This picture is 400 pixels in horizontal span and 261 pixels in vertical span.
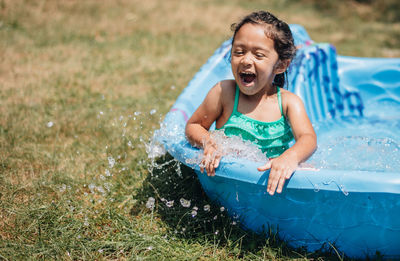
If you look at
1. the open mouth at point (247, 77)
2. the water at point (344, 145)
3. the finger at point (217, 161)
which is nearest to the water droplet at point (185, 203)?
the water at point (344, 145)

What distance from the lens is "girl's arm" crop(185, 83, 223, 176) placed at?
1866mm

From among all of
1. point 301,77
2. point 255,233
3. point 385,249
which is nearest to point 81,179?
point 255,233

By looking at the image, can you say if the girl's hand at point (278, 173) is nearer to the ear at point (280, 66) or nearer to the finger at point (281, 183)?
the finger at point (281, 183)

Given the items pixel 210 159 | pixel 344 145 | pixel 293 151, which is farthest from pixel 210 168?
pixel 344 145

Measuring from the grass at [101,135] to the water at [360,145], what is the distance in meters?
0.97

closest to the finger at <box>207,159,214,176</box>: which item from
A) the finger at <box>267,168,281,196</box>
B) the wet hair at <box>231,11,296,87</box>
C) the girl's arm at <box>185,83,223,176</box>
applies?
the girl's arm at <box>185,83,223,176</box>

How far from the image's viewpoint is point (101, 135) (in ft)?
10.1

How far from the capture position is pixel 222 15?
7531 mm

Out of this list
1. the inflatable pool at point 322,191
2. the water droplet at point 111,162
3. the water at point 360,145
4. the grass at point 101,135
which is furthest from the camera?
the water at point 360,145

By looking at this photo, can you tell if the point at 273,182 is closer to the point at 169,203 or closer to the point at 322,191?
the point at 322,191

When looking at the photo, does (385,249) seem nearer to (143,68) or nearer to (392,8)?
(143,68)

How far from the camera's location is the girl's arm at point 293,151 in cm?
173

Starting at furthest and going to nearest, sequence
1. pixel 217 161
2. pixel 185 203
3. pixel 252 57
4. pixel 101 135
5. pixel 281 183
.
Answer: pixel 101 135
pixel 185 203
pixel 252 57
pixel 217 161
pixel 281 183

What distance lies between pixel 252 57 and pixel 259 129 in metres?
0.42
